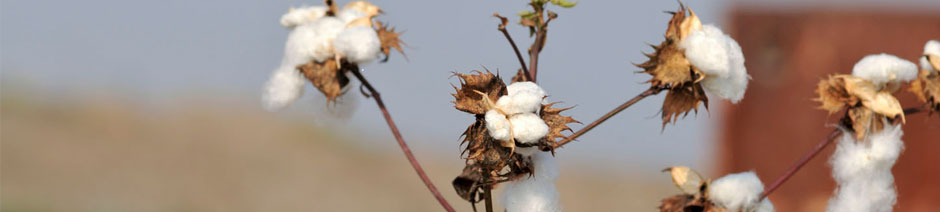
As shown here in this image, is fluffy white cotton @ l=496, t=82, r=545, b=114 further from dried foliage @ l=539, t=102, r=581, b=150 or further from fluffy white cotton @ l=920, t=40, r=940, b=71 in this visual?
fluffy white cotton @ l=920, t=40, r=940, b=71

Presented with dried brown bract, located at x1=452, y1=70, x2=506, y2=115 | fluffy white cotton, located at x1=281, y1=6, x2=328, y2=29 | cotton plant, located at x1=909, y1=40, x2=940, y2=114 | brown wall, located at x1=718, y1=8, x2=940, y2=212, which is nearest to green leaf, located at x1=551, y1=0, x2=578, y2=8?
dried brown bract, located at x1=452, y1=70, x2=506, y2=115

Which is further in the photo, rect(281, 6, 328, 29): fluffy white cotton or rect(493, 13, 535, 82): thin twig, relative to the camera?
rect(281, 6, 328, 29): fluffy white cotton

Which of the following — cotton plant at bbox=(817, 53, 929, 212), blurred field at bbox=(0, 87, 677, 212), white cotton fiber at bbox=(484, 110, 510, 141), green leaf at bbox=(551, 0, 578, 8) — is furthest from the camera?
blurred field at bbox=(0, 87, 677, 212)

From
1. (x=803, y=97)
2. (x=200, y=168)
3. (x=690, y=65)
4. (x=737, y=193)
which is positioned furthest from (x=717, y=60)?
(x=200, y=168)

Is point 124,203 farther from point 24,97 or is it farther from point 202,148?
point 24,97

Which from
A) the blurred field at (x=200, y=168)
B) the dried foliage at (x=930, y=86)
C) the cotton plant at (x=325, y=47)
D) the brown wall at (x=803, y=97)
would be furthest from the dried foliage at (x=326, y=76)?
the blurred field at (x=200, y=168)

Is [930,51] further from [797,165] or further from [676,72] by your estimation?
[676,72]

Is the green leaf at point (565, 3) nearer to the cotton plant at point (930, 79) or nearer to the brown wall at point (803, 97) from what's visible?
the cotton plant at point (930, 79)
